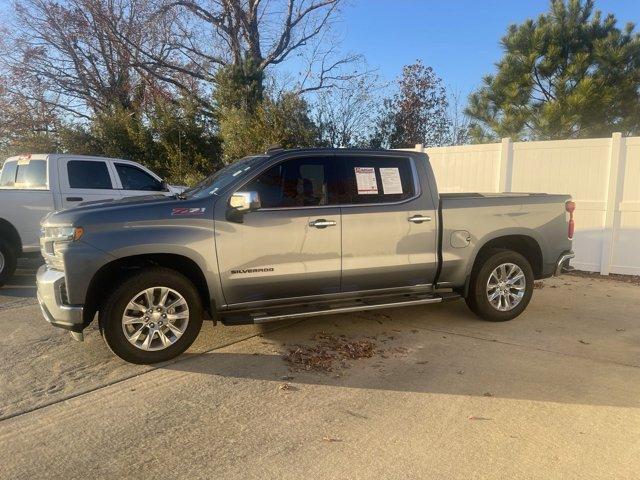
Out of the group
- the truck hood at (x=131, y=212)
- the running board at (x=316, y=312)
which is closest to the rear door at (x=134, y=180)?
the truck hood at (x=131, y=212)

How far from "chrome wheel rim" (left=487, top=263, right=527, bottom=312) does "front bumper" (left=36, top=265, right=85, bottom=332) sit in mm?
4297

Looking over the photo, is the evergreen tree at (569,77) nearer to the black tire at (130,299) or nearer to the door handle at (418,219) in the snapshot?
the door handle at (418,219)

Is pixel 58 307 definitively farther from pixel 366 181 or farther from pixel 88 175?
pixel 88 175

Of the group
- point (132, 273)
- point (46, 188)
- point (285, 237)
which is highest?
point (46, 188)

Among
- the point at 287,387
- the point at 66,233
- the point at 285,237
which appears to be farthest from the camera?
the point at 285,237

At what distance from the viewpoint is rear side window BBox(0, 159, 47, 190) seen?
8.20m

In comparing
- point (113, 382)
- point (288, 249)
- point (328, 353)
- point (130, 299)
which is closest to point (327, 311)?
point (328, 353)

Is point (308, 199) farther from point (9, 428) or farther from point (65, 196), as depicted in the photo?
point (65, 196)

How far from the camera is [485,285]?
19.0 ft

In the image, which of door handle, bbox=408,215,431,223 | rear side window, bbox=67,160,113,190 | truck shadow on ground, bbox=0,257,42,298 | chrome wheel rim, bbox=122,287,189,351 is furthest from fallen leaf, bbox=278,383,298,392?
rear side window, bbox=67,160,113,190

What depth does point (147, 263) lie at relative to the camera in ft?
15.0

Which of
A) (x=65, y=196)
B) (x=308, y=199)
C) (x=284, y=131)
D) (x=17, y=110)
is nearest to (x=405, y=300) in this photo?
(x=308, y=199)

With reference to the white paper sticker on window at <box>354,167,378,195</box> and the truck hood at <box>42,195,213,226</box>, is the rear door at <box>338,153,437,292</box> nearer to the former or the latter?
the white paper sticker on window at <box>354,167,378,195</box>

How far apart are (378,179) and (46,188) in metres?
5.69
